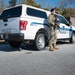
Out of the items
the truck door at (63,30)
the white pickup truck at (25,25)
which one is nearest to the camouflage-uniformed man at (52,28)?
the white pickup truck at (25,25)

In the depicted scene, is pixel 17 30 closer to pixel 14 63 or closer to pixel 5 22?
pixel 5 22

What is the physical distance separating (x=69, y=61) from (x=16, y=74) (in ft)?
7.43

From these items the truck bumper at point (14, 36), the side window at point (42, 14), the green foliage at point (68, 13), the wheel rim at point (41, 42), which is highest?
the green foliage at point (68, 13)

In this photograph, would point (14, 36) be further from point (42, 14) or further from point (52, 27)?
point (42, 14)

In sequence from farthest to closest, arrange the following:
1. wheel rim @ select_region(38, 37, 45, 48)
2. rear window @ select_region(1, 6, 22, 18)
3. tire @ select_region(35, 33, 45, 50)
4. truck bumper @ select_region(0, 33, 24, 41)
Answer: wheel rim @ select_region(38, 37, 45, 48), tire @ select_region(35, 33, 45, 50), rear window @ select_region(1, 6, 22, 18), truck bumper @ select_region(0, 33, 24, 41)

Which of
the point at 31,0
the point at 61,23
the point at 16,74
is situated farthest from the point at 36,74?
the point at 31,0

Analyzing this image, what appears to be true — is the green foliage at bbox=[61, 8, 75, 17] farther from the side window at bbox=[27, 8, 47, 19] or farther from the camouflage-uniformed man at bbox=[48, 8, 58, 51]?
the camouflage-uniformed man at bbox=[48, 8, 58, 51]

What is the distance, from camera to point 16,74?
530cm

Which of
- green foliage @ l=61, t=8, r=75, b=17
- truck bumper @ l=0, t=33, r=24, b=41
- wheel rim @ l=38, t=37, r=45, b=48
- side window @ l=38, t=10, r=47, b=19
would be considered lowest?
wheel rim @ l=38, t=37, r=45, b=48

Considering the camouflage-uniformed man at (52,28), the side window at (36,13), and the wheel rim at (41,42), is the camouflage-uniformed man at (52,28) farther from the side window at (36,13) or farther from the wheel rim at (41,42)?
the side window at (36,13)

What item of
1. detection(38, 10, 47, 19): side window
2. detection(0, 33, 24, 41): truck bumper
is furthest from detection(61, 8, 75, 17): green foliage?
detection(0, 33, 24, 41): truck bumper

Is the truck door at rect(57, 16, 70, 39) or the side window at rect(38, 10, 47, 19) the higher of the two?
the side window at rect(38, 10, 47, 19)

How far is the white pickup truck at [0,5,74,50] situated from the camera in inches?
337

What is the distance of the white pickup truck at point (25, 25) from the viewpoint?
8.57 metres
